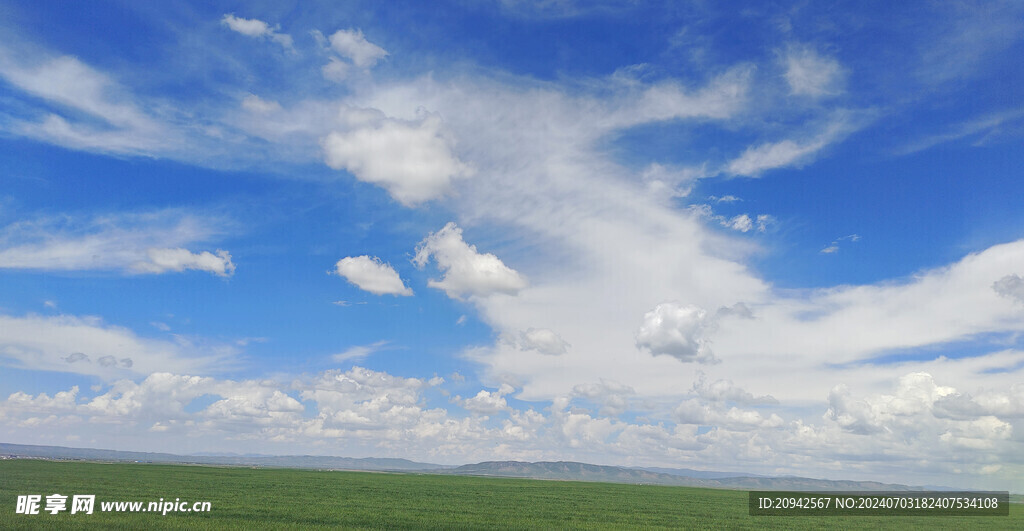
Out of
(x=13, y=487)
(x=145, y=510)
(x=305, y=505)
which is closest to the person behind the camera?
(x=145, y=510)

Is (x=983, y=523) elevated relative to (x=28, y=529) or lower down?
lower down

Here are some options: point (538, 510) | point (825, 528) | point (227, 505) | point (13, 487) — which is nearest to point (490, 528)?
point (538, 510)

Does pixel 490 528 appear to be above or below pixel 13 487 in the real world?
above

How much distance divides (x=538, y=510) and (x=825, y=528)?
25937 millimetres

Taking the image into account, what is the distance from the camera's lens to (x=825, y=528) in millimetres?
49906

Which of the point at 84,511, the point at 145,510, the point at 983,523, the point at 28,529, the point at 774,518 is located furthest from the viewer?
the point at 983,523

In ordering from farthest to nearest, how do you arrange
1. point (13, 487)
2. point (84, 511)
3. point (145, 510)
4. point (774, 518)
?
point (774, 518) → point (13, 487) → point (145, 510) → point (84, 511)

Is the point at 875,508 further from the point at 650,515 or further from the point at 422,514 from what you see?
the point at 422,514

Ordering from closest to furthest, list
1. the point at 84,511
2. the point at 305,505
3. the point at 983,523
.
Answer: the point at 84,511 → the point at 305,505 → the point at 983,523

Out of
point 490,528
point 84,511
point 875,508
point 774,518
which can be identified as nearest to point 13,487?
point 84,511

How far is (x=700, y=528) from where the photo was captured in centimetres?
4666

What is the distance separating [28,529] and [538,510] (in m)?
39.9

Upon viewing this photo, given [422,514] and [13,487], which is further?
[13,487]

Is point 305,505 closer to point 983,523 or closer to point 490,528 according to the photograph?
point 490,528
